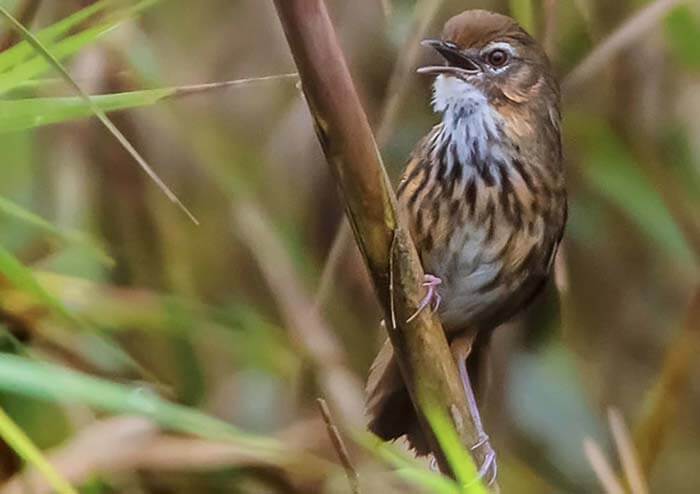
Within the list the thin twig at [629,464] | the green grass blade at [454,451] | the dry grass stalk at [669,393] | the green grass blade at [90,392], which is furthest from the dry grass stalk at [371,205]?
the dry grass stalk at [669,393]

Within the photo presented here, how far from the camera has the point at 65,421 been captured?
1387 millimetres

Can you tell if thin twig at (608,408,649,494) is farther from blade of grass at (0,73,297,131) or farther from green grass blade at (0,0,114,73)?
green grass blade at (0,0,114,73)

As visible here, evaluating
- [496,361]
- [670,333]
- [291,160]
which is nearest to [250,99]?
[291,160]

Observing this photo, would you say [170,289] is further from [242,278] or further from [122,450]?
[122,450]

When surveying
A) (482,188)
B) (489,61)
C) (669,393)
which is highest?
(489,61)

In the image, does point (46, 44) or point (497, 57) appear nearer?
point (46, 44)

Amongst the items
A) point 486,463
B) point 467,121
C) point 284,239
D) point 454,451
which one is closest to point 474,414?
point 486,463

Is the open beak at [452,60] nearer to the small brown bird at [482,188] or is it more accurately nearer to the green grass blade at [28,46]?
the small brown bird at [482,188]

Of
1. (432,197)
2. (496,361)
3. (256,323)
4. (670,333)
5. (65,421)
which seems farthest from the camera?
(670,333)

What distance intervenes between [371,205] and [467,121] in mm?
508

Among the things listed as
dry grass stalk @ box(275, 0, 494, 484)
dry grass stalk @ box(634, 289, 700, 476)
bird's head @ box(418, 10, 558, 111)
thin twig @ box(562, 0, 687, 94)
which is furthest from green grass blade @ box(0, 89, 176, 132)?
dry grass stalk @ box(634, 289, 700, 476)

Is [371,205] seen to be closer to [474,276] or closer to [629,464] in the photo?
[474,276]

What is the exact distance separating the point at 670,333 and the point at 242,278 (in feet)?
2.10

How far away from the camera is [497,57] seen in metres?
1.21
